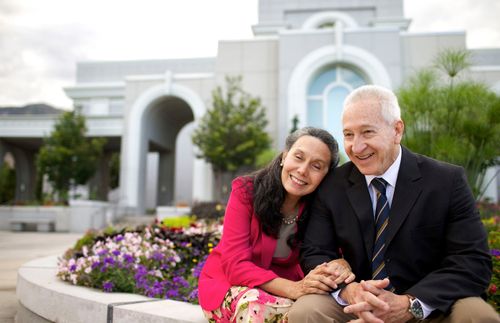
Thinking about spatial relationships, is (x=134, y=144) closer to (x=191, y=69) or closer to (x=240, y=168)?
(x=240, y=168)

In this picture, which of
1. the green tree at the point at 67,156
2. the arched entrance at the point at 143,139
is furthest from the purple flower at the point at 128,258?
the green tree at the point at 67,156

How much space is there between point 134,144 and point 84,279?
15848 mm

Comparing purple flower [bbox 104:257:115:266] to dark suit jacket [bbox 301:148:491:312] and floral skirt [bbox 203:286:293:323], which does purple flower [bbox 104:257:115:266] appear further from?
dark suit jacket [bbox 301:148:491:312]

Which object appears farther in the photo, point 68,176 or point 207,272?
point 68,176

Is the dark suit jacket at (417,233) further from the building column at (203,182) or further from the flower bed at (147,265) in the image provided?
the building column at (203,182)

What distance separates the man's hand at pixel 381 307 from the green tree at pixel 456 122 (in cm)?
350

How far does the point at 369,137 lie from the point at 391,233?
1.70 feet

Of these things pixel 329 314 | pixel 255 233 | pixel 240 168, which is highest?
pixel 240 168

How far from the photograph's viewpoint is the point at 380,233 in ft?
7.08

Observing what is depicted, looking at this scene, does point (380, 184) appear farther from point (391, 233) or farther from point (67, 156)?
point (67, 156)

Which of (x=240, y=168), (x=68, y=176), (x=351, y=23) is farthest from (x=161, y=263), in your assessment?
(x=351, y=23)

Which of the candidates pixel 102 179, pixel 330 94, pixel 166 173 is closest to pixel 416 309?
pixel 330 94

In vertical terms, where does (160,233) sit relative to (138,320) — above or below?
above

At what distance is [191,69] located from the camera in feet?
95.5
